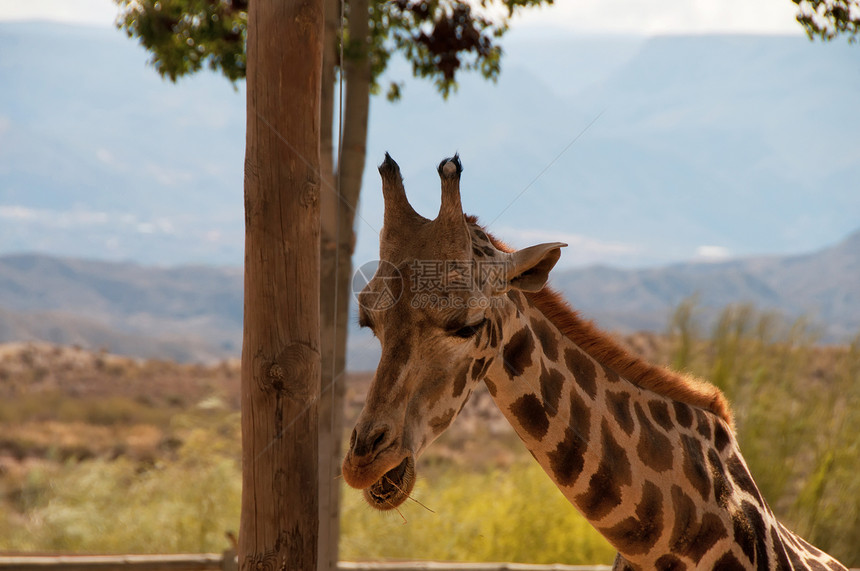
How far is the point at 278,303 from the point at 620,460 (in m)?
1.23

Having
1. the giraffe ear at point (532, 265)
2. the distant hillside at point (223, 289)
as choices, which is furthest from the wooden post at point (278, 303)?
the distant hillside at point (223, 289)

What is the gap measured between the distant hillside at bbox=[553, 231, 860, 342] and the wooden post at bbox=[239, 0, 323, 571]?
109006 millimetres

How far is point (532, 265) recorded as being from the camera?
6.95 ft

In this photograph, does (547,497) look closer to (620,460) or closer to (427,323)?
(620,460)

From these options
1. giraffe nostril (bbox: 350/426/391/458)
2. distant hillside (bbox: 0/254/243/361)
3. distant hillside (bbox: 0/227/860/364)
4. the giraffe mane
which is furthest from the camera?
distant hillside (bbox: 0/254/243/361)

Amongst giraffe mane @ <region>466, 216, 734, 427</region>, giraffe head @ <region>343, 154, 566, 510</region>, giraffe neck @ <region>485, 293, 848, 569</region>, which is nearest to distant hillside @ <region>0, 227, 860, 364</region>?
giraffe mane @ <region>466, 216, 734, 427</region>

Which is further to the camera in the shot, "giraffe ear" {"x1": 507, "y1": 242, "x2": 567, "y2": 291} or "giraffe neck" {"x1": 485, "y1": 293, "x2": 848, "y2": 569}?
"giraffe neck" {"x1": 485, "y1": 293, "x2": 848, "y2": 569}

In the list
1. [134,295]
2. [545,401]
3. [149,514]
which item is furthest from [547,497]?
[134,295]

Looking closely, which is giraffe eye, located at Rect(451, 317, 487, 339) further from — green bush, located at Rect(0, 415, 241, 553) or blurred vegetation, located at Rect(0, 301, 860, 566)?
green bush, located at Rect(0, 415, 241, 553)

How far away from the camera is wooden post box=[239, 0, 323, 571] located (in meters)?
2.50

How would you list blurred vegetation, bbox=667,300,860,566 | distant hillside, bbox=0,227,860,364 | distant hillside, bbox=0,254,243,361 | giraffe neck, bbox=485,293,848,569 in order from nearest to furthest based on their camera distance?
giraffe neck, bbox=485,293,848,569, blurred vegetation, bbox=667,300,860,566, distant hillside, bbox=0,227,860,364, distant hillside, bbox=0,254,243,361

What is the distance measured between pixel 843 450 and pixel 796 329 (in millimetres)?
1225

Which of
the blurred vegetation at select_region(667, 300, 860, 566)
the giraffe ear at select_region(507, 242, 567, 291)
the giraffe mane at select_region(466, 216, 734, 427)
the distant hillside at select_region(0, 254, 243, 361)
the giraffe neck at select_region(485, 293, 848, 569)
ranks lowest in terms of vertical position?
the distant hillside at select_region(0, 254, 243, 361)

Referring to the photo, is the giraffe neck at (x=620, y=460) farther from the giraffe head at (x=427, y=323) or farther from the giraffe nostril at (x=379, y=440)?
the giraffe nostril at (x=379, y=440)
